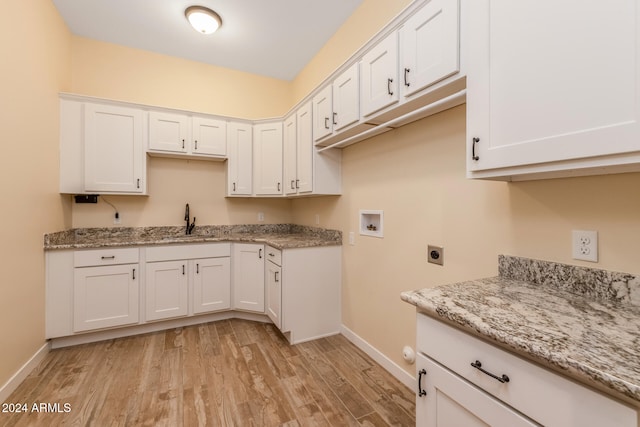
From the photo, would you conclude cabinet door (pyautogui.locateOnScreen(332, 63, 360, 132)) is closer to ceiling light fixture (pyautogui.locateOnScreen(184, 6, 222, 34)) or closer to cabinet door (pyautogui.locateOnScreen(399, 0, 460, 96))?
cabinet door (pyautogui.locateOnScreen(399, 0, 460, 96))

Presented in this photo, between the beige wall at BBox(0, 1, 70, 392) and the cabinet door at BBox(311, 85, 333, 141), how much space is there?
2.18 meters

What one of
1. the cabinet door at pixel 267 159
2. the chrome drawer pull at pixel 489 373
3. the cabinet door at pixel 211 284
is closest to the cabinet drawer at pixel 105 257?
the cabinet door at pixel 211 284

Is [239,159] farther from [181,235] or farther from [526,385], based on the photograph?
[526,385]

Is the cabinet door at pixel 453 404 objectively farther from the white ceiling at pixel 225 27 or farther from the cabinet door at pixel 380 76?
the white ceiling at pixel 225 27

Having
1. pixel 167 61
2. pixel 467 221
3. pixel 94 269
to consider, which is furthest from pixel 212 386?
pixel 167 61

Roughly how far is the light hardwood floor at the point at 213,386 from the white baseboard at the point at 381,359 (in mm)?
48

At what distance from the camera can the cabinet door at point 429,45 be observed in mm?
1273

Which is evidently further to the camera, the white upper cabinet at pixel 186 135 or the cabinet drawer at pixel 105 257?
the white upper cabinet at pixel 186 135

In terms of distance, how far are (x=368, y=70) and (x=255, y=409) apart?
92.2 inches

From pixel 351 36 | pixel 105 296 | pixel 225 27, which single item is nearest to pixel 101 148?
pixel 105 296

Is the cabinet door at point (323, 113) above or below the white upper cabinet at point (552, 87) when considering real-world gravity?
above

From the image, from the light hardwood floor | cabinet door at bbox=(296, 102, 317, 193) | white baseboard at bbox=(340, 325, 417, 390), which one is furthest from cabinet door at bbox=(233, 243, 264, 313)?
→ white baseboard at bbox=(340, 325, 417, 390)

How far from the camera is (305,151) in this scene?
8.97ft

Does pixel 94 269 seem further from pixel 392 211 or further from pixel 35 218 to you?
pixel 392 211
